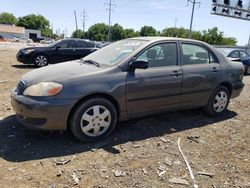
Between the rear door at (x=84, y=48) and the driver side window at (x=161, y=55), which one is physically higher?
the driver side window at (x=161, y=55)

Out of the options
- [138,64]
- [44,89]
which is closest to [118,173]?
[44,89]

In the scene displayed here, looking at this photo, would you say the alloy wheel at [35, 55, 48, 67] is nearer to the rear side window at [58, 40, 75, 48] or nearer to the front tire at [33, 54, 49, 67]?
the front tire at [33, 54, 49, 67]

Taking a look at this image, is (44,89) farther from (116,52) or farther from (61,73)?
(116,52)

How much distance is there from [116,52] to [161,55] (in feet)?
2.58

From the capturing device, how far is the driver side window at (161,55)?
4914mm

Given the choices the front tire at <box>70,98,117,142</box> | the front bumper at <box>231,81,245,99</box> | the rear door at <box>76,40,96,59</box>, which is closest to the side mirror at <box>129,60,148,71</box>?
the front tire at <box>70,98,117,142</box>

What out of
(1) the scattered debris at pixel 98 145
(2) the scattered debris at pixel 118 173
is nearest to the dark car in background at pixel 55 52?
(1) the scattered debris at pixel 98 145

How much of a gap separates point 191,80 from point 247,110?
2.29 metres

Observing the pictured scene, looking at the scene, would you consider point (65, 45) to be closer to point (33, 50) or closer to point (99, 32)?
point (33, 50)

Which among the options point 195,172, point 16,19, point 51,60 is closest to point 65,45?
point 51,60

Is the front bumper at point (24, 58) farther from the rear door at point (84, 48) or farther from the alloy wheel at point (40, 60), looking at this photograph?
the rear door at point (84, 48)

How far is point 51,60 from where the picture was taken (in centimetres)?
1339

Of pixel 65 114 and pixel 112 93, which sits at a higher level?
pixel 112 93

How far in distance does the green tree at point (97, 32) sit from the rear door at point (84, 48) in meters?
89.1
